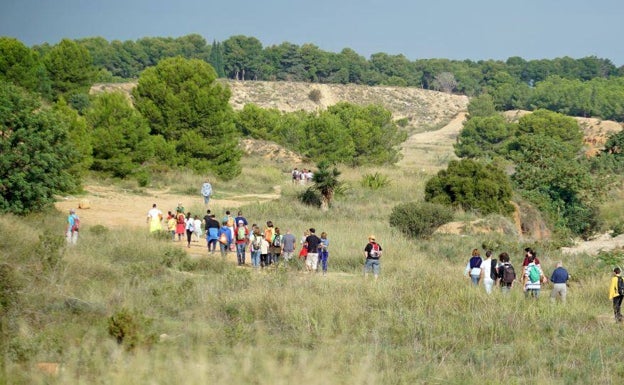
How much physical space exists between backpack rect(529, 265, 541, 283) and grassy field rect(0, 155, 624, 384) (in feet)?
1.50

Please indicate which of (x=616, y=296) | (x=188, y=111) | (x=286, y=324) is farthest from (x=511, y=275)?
(x=188, y=111)

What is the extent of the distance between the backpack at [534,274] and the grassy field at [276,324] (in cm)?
46

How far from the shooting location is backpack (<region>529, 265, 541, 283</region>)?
1566 centimetres

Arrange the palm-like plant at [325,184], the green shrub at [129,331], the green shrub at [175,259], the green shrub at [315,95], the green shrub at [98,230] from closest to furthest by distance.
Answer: the green shrub at [129,331] → the green shrub at [175,259] → the green shrub at [98,230] → the palm-like plant at [325,184] → the green shrub at [315,95]

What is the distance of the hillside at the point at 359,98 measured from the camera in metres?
122

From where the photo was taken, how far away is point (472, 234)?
2792cm

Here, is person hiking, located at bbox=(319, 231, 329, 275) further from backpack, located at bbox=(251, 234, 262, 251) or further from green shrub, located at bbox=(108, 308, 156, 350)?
green shrub, located at bbox=(108, 308, 156, 350)

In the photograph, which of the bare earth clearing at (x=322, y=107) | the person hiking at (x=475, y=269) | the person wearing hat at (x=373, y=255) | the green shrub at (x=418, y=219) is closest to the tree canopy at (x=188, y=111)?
the bare earth clearing at (x=322, y=107)

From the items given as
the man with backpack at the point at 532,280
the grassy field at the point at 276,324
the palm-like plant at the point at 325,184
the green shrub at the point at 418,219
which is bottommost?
the grassy field at the point at 276,324

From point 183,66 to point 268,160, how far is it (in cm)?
1808

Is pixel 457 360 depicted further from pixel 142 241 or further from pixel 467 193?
pixel 467 193

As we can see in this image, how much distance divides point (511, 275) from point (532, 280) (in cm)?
41

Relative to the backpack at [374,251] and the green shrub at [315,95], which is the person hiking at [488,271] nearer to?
the backpack at [374,251]

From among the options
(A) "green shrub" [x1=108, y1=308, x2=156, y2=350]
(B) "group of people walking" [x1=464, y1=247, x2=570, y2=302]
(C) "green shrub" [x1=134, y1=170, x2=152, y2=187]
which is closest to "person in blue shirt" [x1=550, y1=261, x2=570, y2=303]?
(B) "group of people walking" [x1=464, y1=247, x2=570, y2=302]
